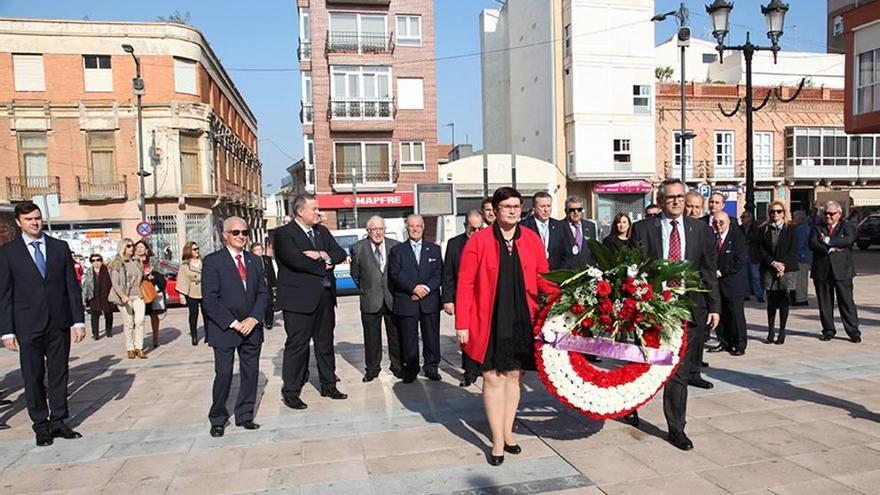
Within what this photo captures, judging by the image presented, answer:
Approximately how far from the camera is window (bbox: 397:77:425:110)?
101 ft

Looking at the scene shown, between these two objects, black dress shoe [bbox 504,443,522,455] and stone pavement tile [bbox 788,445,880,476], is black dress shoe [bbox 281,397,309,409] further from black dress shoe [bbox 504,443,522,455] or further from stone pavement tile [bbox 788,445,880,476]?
stone pavement tile [bbox 788,445,880,476]

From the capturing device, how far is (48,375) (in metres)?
5.31

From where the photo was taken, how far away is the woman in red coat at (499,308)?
421 centimetres

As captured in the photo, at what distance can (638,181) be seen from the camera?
107 feet

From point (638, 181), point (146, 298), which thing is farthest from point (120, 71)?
point (638, 181)

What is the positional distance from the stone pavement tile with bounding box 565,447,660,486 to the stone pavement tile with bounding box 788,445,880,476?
1065mm

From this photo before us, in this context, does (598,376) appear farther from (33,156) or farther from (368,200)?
(33,156)

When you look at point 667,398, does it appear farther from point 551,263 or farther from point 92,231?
point 92,231

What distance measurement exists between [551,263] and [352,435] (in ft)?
9.38

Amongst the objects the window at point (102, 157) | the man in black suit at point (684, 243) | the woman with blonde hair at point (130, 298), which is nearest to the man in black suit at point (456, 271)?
the man in black suit at point (684, 243)

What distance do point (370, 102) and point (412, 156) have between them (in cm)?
345

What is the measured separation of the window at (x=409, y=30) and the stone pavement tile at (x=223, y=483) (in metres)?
29.0

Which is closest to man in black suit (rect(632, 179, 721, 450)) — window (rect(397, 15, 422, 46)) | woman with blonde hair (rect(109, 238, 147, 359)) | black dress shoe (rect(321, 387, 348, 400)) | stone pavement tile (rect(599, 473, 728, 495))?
stone pavement tile (rect(599, 473, 728, 495))

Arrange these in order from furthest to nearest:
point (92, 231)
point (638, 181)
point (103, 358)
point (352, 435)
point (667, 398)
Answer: point (638, 181)
point (92, 231)
point (103, 358)
point (352, 435)
point (667, 398)
